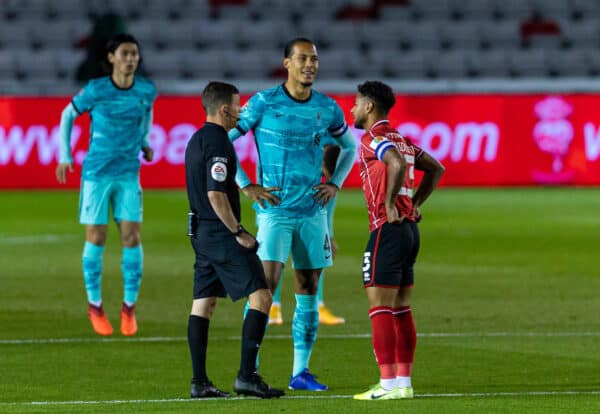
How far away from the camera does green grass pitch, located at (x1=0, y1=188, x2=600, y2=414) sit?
7785mm

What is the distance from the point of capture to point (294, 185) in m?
8.37

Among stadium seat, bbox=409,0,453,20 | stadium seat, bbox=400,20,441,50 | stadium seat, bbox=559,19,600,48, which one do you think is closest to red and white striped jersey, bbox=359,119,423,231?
stadium seat, bbox=400,20,441,50

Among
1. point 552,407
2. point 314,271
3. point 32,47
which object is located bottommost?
point 552,407

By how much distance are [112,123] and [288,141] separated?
2.98m

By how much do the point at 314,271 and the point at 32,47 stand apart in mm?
24123

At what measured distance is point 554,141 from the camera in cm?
2673

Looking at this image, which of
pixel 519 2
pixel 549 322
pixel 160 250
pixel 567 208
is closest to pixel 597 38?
pixel 519 2

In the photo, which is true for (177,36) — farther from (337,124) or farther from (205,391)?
(205,391)

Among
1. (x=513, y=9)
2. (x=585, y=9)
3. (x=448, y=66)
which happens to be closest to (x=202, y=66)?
(x=448, y=66)

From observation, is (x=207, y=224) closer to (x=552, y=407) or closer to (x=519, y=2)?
(x=552, y=407)

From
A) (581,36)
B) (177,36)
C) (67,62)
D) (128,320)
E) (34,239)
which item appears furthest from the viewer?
(581,36)

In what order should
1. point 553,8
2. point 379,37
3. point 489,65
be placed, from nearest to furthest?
point 489,65
point 379,37
point 553,8

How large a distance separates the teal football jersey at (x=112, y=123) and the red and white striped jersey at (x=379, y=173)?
368 centimetres

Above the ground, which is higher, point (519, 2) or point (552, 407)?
point (519, 2)
